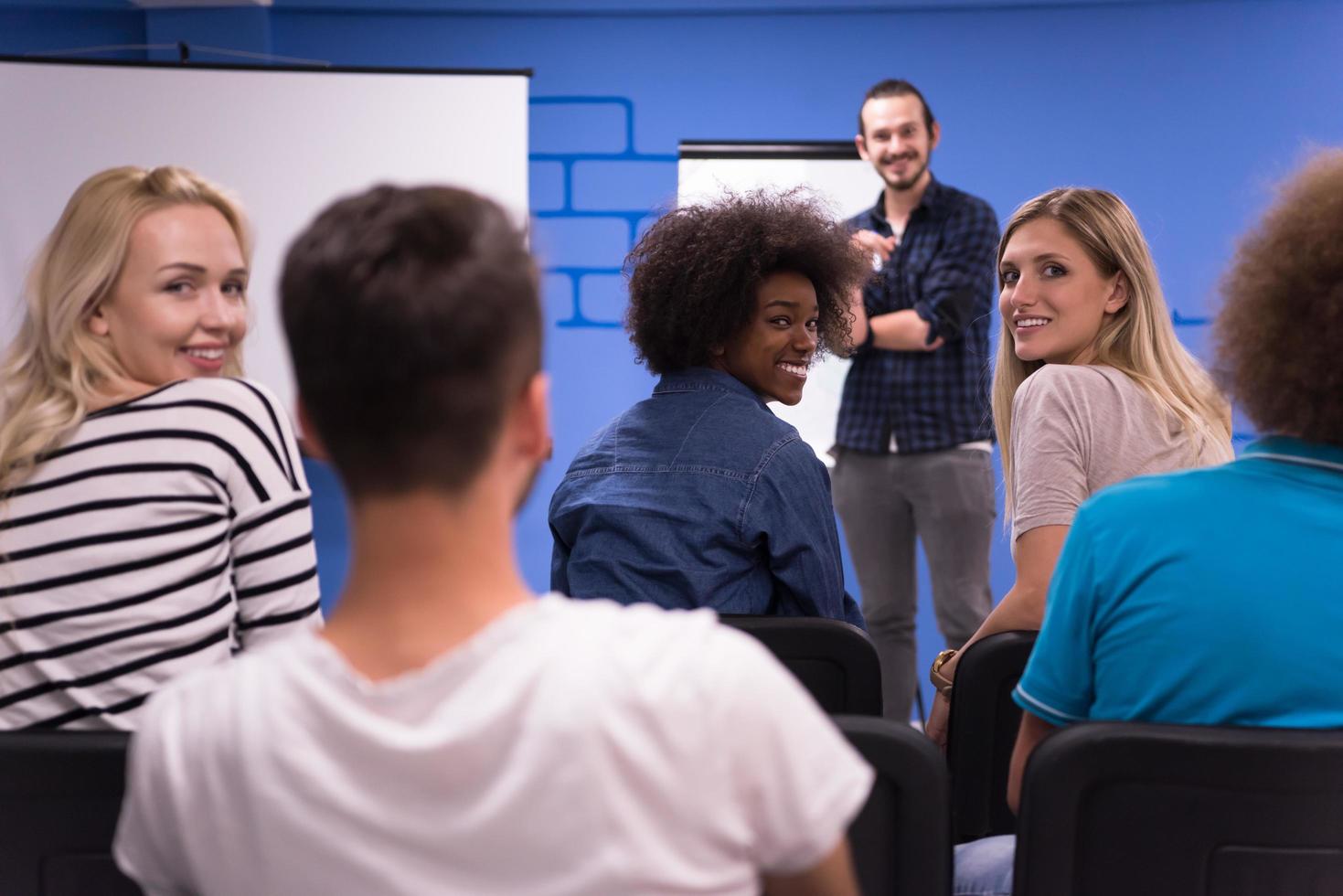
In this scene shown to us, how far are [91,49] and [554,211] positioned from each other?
5.63 ft

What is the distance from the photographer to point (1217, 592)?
1056 mm

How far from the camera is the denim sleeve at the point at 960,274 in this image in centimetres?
352

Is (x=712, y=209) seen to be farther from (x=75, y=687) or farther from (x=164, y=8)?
(x=164, y=8)

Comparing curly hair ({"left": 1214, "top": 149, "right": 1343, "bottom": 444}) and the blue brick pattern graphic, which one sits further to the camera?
the blue brick pattern graphic

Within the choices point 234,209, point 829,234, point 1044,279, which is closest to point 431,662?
point 234,209

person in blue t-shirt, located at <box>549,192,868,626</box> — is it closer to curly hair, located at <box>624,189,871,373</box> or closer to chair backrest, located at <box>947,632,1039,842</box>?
curly hair, located at <box>624,189,871,373</box>

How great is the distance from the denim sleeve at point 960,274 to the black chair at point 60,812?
9.20 feet

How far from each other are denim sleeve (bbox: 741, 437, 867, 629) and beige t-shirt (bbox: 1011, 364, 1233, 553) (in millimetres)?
294

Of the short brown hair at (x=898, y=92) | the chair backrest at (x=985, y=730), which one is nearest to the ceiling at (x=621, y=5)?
the short brown hair at (x=898, y=92)

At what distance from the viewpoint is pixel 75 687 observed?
1234 millimetres

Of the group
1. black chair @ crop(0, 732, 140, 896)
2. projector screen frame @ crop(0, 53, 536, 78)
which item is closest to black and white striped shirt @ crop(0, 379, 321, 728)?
black chair @ crop(0, 732, 140, 896)

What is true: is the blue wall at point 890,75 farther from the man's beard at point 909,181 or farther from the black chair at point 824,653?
the black chair at point 824,653

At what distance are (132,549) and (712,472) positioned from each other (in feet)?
2.81

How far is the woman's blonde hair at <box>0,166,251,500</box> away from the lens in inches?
54.8
